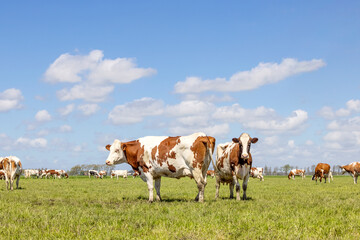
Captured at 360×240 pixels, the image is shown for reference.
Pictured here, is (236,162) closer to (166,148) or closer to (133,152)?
(166,148)

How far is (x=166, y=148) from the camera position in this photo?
13.2 metres

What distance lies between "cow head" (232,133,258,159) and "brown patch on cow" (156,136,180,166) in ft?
8.20

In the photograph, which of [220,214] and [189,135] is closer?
[220,214]

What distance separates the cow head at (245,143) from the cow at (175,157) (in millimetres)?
1301

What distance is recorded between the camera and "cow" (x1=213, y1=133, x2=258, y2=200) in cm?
1384

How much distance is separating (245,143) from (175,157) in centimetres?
282

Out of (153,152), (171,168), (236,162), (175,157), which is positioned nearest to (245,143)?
(236,162)

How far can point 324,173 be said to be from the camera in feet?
131

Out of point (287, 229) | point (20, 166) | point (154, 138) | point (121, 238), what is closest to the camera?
point (121, 238)

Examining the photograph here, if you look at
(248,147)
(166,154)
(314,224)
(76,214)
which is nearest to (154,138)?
(166,154)

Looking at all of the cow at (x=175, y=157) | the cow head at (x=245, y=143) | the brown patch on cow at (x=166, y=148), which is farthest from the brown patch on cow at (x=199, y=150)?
the cow head at (x=245, y=143)

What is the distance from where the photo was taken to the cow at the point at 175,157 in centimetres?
1255

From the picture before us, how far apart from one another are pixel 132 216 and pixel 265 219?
3.22 m

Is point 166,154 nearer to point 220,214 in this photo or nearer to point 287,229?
point 220,214
